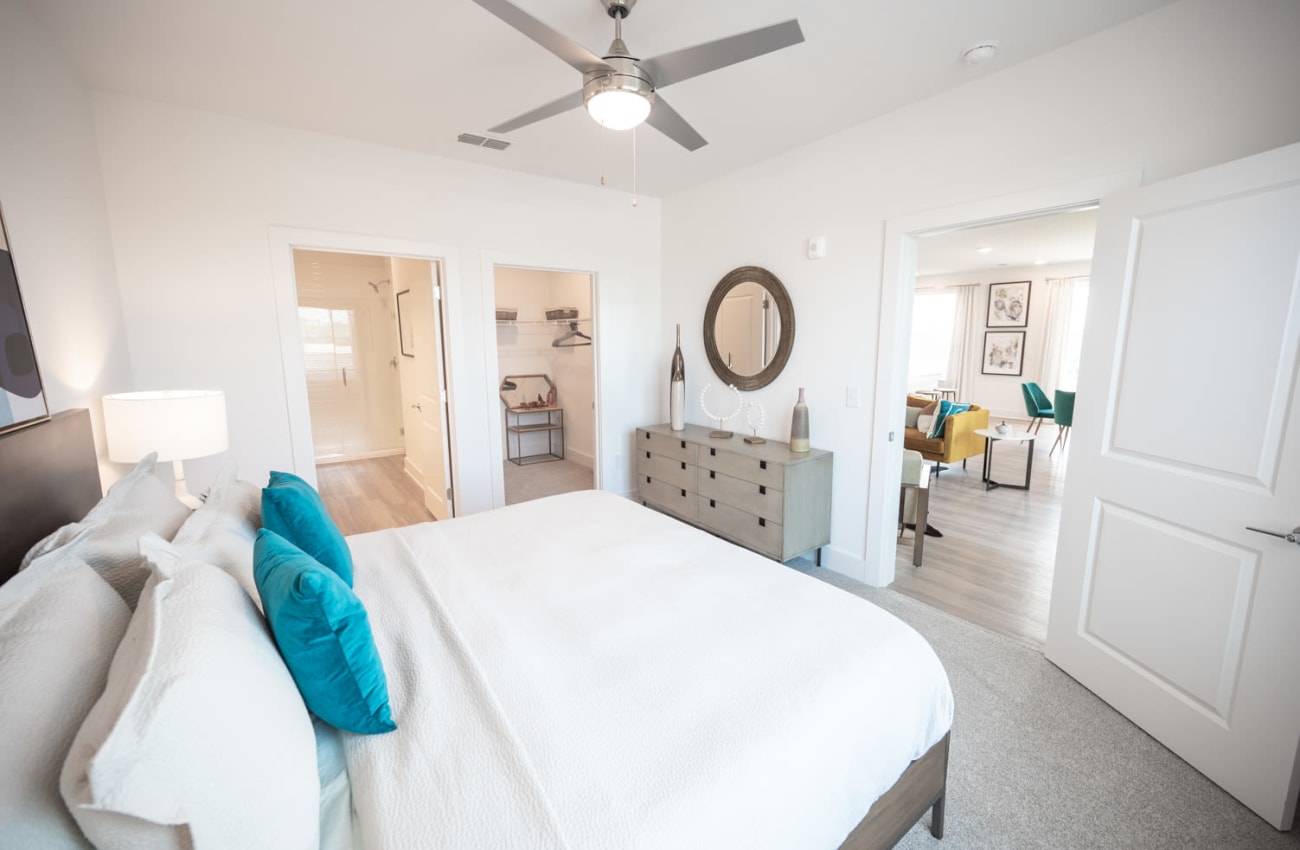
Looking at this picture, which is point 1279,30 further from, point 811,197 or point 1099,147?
point 811,197

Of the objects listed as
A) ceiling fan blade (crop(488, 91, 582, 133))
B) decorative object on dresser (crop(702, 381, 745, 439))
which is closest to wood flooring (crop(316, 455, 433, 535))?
decorative object on dresser (crop(702, 381, 745, 439))

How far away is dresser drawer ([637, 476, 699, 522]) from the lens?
3.62 meters

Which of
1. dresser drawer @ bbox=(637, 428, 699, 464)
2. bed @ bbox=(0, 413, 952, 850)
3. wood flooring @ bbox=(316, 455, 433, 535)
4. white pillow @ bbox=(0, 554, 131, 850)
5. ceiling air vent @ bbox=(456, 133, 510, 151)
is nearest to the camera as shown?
white pillow @ bbox=(0, 554, 131, 850)

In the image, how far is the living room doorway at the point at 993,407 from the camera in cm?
299

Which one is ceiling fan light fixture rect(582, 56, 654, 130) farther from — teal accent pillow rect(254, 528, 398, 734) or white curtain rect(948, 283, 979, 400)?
white curtain rect(948, 283, 979, 400)

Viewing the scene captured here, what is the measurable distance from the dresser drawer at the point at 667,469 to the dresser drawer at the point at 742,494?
119 millimetres

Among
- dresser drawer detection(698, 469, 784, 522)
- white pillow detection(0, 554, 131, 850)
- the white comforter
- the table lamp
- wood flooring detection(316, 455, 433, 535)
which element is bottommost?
wood flooring detection(316, 455, 433, 535)

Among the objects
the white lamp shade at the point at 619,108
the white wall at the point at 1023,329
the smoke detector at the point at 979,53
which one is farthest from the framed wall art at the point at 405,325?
the white wall at the point at 1023,329

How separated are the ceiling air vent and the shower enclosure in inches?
125

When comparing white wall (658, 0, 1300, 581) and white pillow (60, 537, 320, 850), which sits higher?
white wall (658, 0, 1300, 581)

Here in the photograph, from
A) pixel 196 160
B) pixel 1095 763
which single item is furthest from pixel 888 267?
pixel 196 160

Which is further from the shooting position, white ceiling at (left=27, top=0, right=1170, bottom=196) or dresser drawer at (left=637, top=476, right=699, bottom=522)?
dresser drawer at (left=637, top=476, right=699, bottom=522)

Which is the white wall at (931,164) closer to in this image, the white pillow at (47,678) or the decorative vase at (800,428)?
the decorative vase at (800,428)

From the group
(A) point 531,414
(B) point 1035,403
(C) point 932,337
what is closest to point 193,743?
(A) point 531,414
